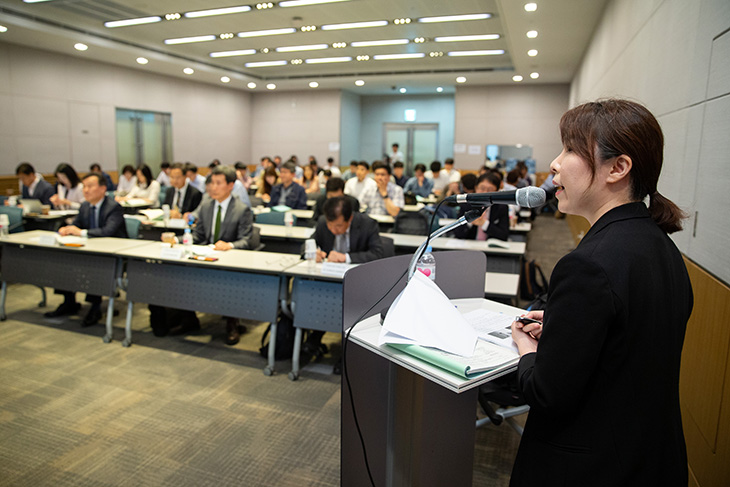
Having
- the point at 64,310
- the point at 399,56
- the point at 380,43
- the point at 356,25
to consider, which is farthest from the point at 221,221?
the point at 399,56

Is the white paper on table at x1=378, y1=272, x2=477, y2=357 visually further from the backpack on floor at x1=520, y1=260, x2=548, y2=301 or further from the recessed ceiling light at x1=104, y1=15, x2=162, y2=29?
the recessed ceiling light at x1=104, y1=15, x2=162, y2=29

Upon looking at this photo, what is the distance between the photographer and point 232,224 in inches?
183

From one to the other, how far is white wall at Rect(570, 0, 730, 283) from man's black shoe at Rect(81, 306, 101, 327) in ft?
15.7

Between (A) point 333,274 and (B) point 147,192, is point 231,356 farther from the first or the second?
(B) point 147,192

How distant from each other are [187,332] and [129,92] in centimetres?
973

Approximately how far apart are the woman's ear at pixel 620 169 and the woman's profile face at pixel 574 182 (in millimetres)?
46

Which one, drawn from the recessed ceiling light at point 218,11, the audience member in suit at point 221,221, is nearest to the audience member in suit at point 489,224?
the audience member in suit at point 221,221

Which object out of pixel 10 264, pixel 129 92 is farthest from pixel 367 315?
pixel 129 92

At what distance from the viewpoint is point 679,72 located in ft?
8.72

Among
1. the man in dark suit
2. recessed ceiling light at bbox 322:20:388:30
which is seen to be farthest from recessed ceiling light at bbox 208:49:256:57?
the man in dark suit

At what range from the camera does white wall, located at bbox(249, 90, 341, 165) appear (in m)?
15.9

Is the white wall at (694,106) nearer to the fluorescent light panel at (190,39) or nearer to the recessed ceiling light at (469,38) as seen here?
the recessed ceiling light at (469,38)

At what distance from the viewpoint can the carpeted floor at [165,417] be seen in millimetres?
2549

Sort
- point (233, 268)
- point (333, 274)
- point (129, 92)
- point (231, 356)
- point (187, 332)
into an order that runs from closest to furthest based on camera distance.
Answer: point (333, 274), point (233, 268), point (231, 356), point (187, 332), point (129, 92)
